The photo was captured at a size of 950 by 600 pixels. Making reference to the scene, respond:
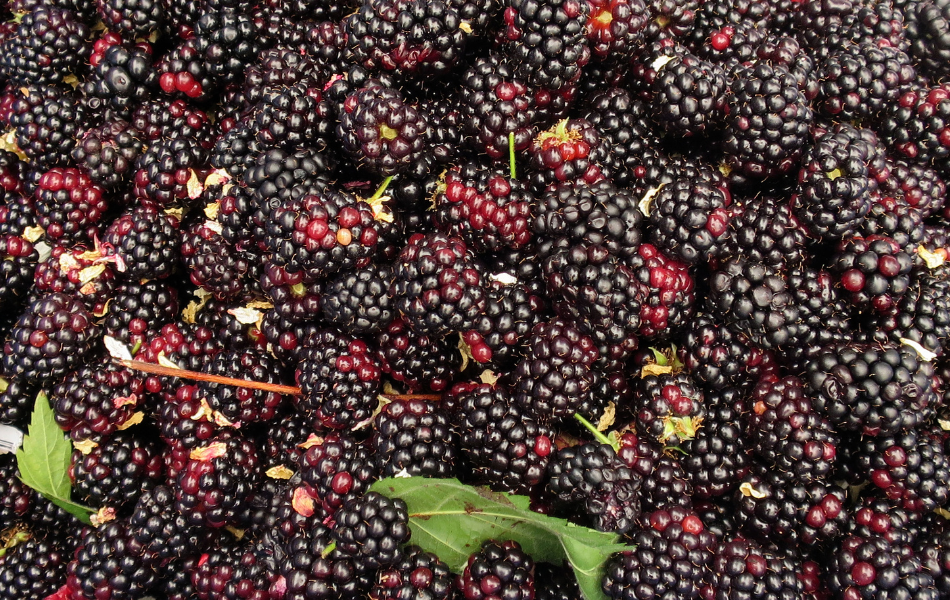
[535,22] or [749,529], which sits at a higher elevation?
[535,22]

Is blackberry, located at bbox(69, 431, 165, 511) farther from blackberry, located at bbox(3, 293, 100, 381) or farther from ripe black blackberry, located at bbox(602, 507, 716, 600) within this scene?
ripe black blackberry, located at bbox(602, 507, 716, 600)

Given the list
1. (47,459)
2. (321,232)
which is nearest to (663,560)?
(321,232)

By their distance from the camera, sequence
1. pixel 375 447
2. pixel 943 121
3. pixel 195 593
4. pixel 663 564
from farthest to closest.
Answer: pixel 195 593
pixel 943 121
pixel 375 447
pixel 663 564

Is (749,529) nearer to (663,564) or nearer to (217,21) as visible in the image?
(663,564)

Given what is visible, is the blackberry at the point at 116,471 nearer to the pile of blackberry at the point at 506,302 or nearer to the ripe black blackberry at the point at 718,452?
the pile of blackberry at the point at 506,302

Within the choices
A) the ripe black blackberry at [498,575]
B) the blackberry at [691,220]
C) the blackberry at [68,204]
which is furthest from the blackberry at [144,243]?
the blackberry at [691,220]

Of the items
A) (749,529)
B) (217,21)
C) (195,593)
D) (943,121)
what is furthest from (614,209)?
(195,593)
